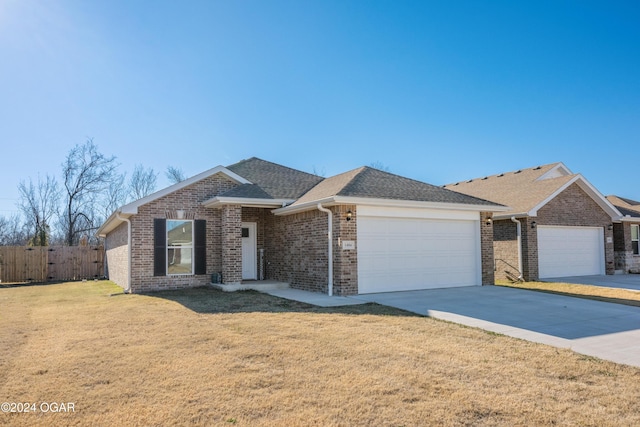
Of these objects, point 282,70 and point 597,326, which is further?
point 282,70

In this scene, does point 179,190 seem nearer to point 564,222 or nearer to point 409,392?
point 409,392

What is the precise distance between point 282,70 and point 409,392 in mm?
14713

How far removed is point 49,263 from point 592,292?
2272cm

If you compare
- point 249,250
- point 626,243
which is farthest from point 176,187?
point 626,243

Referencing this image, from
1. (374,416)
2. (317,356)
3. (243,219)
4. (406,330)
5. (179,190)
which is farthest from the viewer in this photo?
(243,219)

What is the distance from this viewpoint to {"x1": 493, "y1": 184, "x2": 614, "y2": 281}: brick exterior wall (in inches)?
648

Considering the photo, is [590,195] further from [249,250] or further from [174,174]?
[174,174]

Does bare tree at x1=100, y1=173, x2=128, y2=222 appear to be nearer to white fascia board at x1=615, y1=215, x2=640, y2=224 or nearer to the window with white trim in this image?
the window with white trim

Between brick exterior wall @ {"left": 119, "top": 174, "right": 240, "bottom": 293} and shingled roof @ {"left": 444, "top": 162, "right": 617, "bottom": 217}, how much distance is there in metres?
10.3

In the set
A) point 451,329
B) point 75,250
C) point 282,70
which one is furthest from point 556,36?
point 75,250

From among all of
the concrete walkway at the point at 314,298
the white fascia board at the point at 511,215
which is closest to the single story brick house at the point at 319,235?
the concrete walkway at the point at 314,298

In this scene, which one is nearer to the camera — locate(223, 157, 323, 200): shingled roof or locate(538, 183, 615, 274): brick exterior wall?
locate(223, 157, 323, 200): shingled roof

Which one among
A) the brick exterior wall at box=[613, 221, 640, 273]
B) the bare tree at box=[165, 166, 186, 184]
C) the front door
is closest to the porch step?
the front door

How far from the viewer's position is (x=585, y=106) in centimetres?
1744
